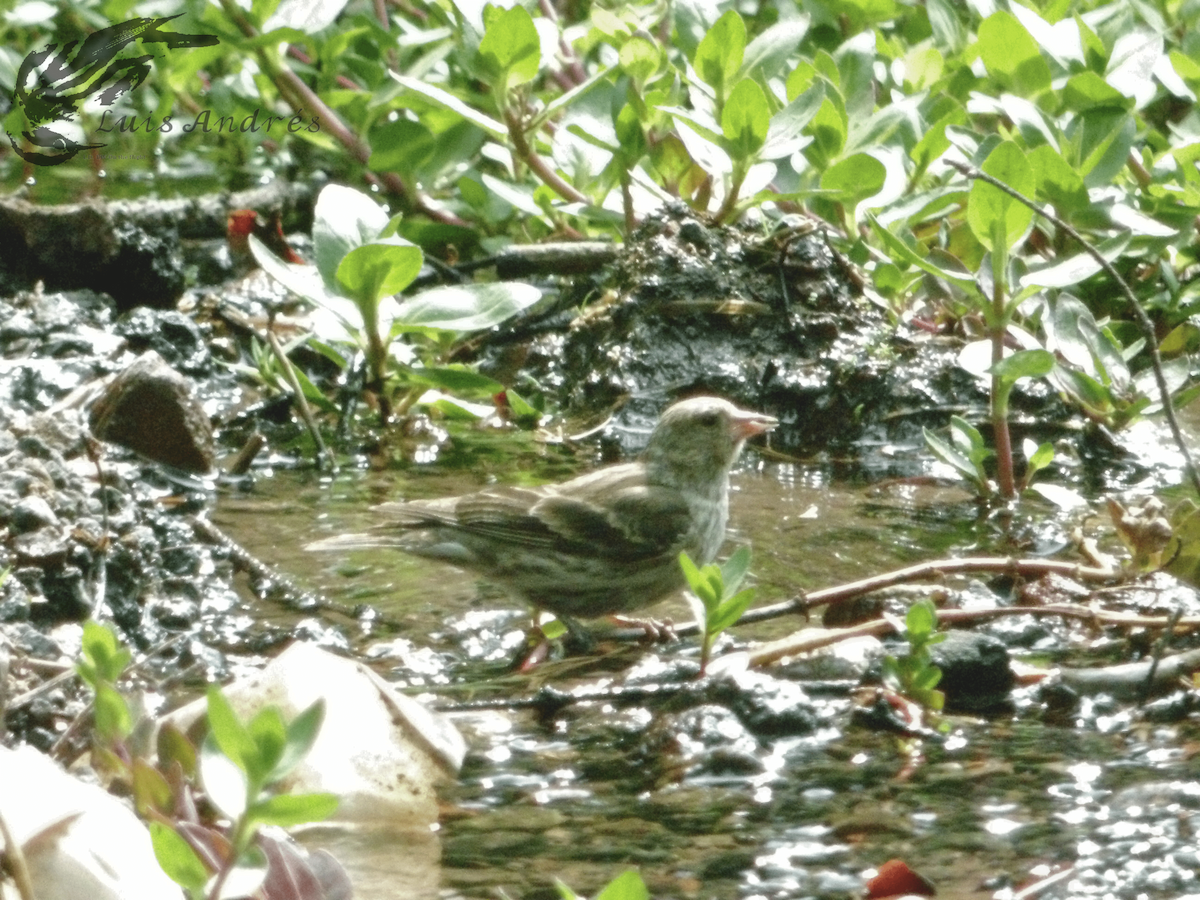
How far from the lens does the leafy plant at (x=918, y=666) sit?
347 cm

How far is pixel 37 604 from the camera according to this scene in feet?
12.9

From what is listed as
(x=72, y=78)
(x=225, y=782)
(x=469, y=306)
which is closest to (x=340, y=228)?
(x=469, y=306)

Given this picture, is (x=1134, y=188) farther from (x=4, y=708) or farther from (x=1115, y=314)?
(x=4, y=708)

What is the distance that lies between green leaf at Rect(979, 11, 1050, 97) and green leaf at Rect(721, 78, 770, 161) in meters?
0.95

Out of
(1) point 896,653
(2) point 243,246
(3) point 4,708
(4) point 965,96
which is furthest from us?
(2) point 243,246

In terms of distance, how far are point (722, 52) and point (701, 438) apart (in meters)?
1.38

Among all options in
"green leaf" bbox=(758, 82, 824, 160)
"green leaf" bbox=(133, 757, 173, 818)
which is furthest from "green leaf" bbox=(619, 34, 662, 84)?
"green leaf" bbox=(133, 757, 173, 818)

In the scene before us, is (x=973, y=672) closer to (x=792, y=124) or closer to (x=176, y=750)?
(x=176, y=750)

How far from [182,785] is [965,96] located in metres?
4.98

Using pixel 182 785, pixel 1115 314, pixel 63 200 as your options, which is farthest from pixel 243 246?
pixel 182 785

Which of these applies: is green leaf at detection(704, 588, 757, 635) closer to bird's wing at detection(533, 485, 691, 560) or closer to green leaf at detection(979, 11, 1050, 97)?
bird's wing at detection(533, 485, 691, 560)

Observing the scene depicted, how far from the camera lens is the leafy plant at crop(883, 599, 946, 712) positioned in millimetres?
3471

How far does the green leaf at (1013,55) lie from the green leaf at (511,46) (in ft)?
5.03

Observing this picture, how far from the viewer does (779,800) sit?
3.17 m
